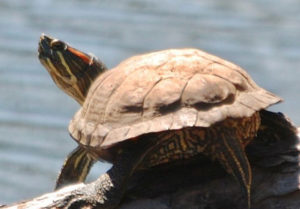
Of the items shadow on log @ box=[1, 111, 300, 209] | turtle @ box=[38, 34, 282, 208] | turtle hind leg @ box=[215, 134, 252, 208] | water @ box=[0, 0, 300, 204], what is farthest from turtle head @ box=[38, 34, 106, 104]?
water @ box=[0, 0, 300, 204]

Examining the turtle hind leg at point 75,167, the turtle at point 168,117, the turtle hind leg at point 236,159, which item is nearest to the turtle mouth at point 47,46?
the turtle hind leg at point 75,167

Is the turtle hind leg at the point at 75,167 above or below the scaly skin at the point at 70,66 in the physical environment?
below

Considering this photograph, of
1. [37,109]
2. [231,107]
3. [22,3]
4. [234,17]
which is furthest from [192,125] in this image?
[22,3]

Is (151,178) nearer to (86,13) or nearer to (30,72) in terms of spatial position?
(30,72)

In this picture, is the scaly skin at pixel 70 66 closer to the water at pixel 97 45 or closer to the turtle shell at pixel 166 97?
the turtle shell at pixel 166 97

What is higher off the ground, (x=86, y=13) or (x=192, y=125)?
(x=86, y=13)
